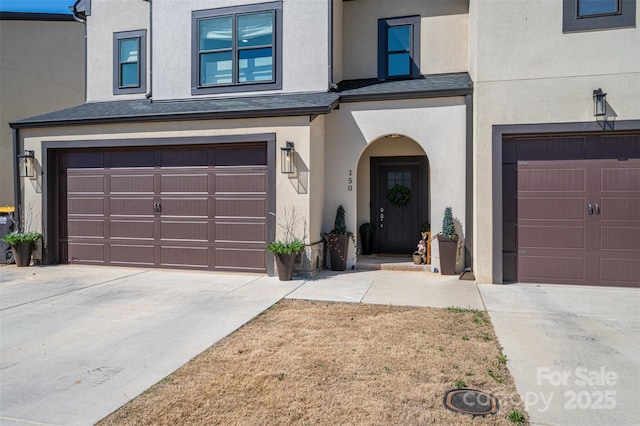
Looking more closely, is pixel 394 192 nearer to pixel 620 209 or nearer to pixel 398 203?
pixel 398 203

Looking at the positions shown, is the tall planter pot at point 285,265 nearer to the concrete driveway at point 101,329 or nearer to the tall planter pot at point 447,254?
the concrete driveway at point 101,329

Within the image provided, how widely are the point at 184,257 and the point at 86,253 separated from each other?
246 cm

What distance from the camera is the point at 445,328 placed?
506 cm

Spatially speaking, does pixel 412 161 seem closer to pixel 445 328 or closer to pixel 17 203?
pixel 445 328

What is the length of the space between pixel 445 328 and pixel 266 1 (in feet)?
25.8

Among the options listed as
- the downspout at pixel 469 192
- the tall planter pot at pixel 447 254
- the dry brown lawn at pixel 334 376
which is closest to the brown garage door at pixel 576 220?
the downspout at pixel 469 192

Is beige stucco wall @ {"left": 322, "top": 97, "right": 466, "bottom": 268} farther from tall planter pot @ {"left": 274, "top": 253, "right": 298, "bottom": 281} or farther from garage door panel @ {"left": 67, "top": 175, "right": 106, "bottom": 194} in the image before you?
garage door panel @ {"left": 67, "top": 175, "right": 106, "bottom": 194}

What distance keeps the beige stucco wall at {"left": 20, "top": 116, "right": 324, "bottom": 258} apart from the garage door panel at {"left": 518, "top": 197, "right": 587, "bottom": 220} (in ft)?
12.7

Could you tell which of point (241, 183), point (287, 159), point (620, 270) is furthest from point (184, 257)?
point (620, 270)

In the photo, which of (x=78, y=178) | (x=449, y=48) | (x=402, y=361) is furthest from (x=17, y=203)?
(x=449, y=48)

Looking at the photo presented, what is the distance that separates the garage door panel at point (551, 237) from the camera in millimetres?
7363

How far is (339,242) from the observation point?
874 centimetres

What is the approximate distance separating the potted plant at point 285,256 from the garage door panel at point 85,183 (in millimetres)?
4430

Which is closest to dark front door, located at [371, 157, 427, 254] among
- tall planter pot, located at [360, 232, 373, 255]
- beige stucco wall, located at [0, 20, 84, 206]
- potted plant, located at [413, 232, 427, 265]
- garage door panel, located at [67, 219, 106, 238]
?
tall planter pot, located at [360, 232, 373, 255]
